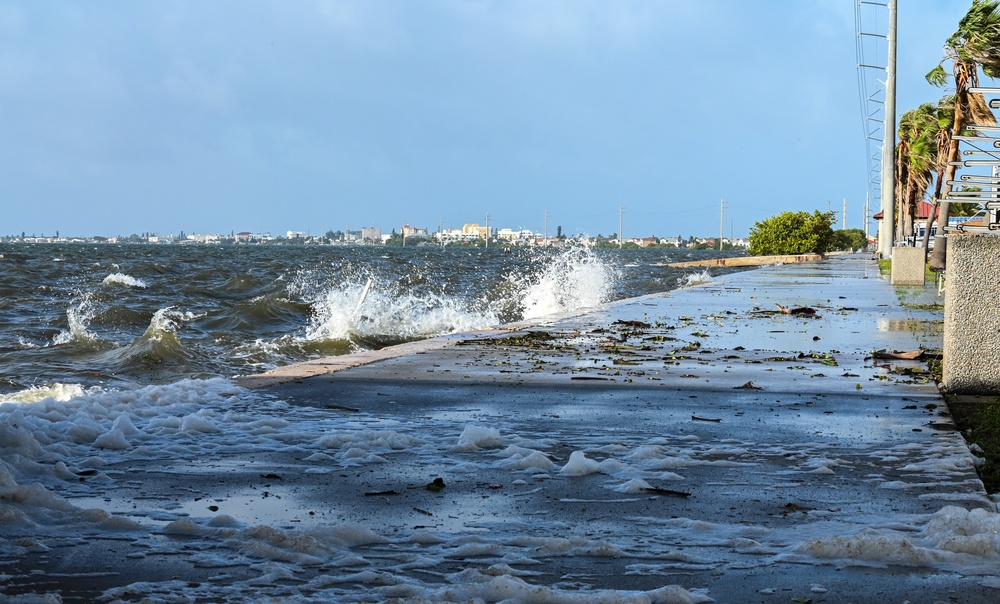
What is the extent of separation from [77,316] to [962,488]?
68.1 ft

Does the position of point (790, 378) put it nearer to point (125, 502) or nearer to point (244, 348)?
point (125, 502)

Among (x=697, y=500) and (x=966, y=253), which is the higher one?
(x=966, y=253)

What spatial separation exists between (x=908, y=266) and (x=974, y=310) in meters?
17.4

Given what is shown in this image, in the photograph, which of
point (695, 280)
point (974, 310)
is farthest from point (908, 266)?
point (974, 310)

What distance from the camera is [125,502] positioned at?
493 cm

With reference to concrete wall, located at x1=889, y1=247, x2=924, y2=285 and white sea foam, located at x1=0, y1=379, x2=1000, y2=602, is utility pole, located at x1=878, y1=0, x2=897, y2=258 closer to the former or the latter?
concrete wall, located at x1=889, y1=247, x2=924, y2=285

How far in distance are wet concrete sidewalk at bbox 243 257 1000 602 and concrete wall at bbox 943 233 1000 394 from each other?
371mm

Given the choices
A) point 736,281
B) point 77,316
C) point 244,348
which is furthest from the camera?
point 736,281

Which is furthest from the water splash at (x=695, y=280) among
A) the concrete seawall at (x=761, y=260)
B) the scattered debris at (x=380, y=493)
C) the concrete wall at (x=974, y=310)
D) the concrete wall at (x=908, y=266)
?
the scattered debris at (x=380, y=493)

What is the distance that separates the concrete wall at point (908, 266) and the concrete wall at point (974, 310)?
55.2 feet

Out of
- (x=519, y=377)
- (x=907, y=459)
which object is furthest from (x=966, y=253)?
(x=519, y=377)

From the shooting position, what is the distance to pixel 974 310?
7.64 meters

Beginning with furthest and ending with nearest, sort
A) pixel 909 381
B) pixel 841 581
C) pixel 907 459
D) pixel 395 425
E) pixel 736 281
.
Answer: pixel 736 281 < pixel 909 381 < pixel 395 425 < pixel 907 459 < pixel 841 581

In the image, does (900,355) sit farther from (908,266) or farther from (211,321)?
(211,321)
